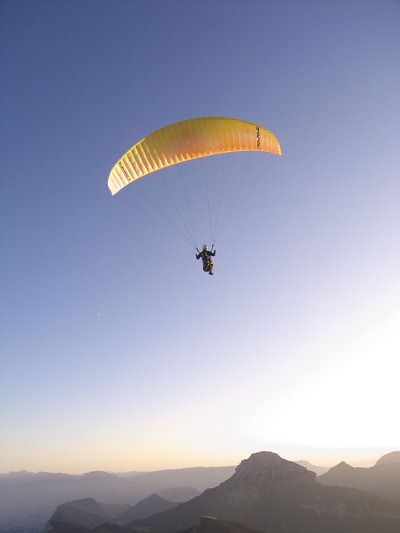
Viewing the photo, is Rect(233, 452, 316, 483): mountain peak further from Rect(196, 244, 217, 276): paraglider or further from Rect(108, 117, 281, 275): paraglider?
Rect(108, 117, 281, 275): paraglider

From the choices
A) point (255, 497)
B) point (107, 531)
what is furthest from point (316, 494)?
point (107, 531)

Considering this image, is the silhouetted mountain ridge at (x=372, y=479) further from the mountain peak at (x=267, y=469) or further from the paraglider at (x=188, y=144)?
the paraglider at (x=188, y=144)

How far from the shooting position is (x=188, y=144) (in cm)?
2639

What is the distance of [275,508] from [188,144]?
13801cm

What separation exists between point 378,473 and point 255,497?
79.2 metres

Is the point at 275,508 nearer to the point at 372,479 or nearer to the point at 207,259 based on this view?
the point at 372,479

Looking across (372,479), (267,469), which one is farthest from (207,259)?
(372,479)

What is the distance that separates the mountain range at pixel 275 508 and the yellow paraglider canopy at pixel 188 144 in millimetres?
84959

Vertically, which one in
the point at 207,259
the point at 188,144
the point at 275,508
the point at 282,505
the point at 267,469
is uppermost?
the point at 188,144

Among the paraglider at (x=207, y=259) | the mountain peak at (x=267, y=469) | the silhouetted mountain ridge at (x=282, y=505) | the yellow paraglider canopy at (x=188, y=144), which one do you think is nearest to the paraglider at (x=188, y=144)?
the yellow paraglider canopy at (x=188, y=144)

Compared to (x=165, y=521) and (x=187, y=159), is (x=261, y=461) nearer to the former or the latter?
(x=165, y=521)

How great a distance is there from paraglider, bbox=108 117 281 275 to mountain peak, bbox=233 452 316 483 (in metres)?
143

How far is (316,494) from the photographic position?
106750mm

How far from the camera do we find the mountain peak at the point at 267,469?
123 m
